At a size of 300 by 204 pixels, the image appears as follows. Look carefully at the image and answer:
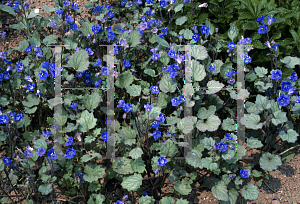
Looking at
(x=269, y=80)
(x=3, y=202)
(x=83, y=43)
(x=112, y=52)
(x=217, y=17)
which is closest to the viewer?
(x=3, y=202)

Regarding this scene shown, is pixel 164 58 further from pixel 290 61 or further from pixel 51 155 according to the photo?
pixel 51 155

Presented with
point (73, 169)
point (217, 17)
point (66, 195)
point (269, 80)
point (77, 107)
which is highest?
point (217, 17)

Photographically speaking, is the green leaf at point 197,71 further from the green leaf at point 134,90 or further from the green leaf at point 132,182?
the green leaf at point 132,182

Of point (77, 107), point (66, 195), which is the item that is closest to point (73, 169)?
point (66, 195)

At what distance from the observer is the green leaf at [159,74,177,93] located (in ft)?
10.1

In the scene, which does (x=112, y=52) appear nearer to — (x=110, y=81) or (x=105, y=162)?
(x=110, y=81)

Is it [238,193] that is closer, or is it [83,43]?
[238,193]

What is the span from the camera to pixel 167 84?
10.3 ft

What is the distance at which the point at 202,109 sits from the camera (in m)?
3.07

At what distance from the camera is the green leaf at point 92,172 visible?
2.66m

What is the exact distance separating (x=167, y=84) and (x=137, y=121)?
0.49 meters

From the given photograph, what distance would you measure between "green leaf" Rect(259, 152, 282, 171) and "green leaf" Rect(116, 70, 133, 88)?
154cm

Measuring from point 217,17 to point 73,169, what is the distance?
8.54 ft

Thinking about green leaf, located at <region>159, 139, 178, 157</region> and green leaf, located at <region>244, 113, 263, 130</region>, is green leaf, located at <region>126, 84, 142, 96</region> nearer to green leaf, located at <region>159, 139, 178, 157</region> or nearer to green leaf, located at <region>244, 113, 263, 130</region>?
green leaf, located at <region>159, 139, 178, 157</region>
